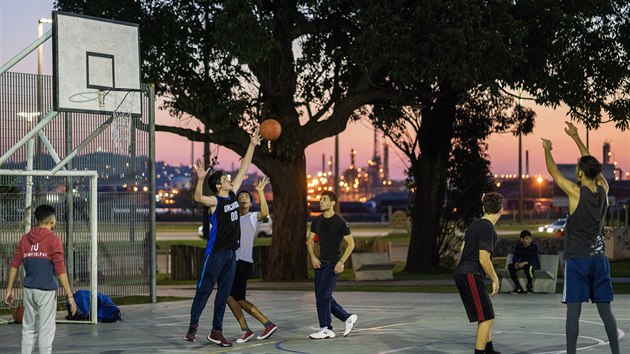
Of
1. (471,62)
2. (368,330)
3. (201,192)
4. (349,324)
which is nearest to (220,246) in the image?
(201,192)

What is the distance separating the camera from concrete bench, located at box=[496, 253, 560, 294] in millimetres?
25500

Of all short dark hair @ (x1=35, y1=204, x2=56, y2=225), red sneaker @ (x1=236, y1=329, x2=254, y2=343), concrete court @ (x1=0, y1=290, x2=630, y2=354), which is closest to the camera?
short dark hair @ (x1=35, y1=204, x2=56, y2=225)

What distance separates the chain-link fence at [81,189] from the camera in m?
20.4

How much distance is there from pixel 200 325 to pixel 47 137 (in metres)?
5.81

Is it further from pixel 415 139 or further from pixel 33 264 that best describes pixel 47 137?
pixel 415 139

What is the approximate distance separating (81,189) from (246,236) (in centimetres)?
724

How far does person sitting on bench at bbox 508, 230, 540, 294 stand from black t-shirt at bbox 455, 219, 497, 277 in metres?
13.0

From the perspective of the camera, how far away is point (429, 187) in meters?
37.0

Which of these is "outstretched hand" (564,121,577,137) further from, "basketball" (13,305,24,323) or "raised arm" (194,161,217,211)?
"basketball" (13,305,24,323)

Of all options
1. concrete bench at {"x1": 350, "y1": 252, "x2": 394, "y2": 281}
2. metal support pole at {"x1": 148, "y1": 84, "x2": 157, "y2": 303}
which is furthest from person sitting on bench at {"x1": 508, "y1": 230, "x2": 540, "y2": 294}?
metal support pole at {"x1": 148, "y1": 84, "x2": 157, "y2": 303}

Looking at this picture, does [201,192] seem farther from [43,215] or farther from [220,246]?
[43,215]

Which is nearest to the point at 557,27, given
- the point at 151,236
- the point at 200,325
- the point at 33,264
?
the point at 151,236

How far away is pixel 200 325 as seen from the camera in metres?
17.8

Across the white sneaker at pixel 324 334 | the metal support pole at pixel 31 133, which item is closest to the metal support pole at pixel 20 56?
the metal support pole at pixel 31 133
